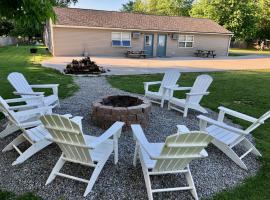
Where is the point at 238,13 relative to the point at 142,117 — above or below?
above

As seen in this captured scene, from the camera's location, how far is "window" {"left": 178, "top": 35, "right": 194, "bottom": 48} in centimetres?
2358

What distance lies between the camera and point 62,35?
64.3 feet

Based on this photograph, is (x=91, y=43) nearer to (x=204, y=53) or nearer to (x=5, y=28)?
(x=204, y=53)

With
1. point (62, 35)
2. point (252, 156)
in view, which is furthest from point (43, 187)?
point (62, 35)

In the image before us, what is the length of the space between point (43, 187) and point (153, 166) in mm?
1417

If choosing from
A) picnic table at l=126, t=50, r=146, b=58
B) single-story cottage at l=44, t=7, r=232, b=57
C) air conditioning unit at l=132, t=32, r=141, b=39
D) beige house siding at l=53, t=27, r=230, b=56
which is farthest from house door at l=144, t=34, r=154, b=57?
picnic table at l=126, t=50, r=146, b=58

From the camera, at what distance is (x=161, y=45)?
2297cm

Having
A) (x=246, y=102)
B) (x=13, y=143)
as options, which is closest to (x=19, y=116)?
(x=13, y=143)

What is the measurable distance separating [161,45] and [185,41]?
2.55m

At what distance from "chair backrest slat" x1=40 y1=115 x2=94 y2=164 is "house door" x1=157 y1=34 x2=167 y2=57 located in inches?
808

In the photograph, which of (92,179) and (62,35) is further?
(62,35)

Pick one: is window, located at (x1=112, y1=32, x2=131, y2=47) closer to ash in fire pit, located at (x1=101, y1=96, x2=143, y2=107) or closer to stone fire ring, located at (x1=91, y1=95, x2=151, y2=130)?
ash in fire pit, located at (x1=101, y1=96, x2=143, y2=107)

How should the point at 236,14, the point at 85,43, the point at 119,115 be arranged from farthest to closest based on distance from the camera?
1. the point at 236,14
2. the point at 85,43
3. the point at 119,115

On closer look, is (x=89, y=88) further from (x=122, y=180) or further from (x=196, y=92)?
(x=122, y=180)
